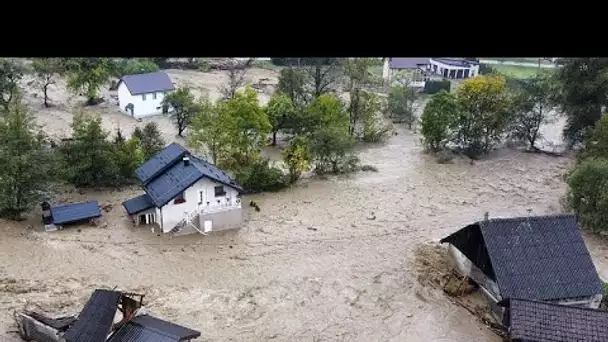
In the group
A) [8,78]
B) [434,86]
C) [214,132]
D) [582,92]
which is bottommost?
[214,132]

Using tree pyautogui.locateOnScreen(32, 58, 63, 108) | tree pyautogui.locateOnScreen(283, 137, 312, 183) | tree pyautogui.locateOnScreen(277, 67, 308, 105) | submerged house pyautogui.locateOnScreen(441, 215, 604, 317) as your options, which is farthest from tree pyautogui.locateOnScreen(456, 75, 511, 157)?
tree pyautogui.locateOnScreen(32, 58, 63, 108)

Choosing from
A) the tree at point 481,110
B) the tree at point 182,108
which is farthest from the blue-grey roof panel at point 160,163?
the tree at point 481,110

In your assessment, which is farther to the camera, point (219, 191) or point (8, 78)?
point (8, 78)

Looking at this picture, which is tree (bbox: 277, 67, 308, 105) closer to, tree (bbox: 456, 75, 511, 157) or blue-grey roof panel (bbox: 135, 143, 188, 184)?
tree (bbox: 456, 75, 511, 157)

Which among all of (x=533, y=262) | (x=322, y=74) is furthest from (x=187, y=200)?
(x=322, y=74)

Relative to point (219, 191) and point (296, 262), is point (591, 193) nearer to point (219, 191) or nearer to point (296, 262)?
point (296, 262)

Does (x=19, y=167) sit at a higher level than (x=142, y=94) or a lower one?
lower
